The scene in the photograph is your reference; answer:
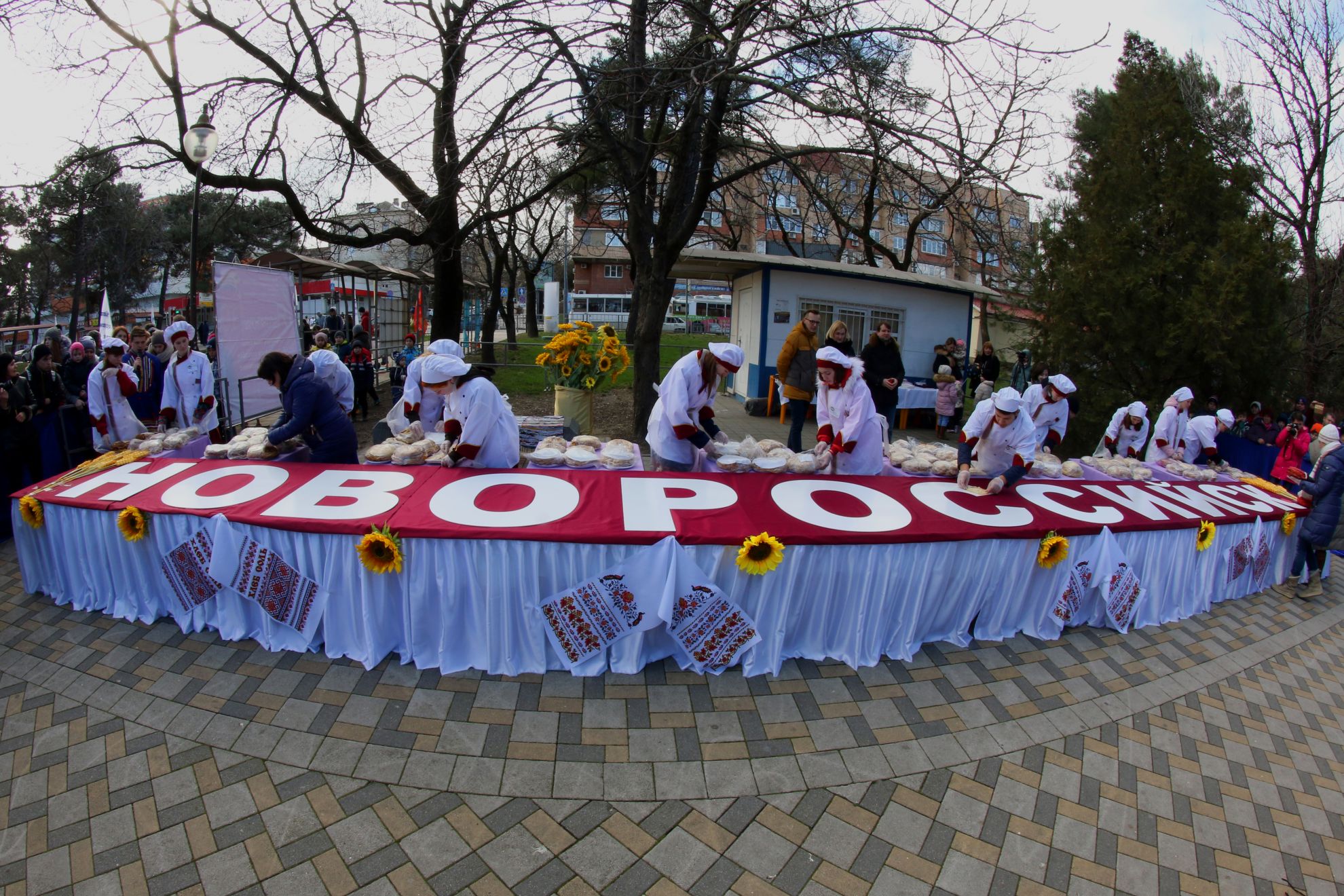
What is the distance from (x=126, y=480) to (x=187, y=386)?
2.62m

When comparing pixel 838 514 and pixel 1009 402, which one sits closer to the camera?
pixel 838 514

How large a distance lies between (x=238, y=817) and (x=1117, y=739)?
403 cm

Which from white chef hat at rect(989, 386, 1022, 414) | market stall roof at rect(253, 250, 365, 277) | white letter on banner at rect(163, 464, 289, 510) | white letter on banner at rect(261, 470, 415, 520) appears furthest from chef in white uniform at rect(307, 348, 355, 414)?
market stall roof at rect(253, 250, 365, 277)

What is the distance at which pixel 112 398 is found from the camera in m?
6.24

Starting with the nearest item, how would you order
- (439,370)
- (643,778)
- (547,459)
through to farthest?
1. (643,778)
2. (439,370)
3. (547,459)

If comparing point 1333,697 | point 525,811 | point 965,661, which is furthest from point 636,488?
point 1333,697

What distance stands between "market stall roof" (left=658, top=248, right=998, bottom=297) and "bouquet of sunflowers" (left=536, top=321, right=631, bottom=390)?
4.28 m

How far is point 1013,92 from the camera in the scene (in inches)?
217

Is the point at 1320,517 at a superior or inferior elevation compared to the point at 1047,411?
inferior

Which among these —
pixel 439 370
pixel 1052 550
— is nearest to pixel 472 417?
pixel 439 370

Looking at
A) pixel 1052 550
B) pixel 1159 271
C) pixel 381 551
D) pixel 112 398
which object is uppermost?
pixel 1159 271

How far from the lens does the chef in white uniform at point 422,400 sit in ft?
20.2

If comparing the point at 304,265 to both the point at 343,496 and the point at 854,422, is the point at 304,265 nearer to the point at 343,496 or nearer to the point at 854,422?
the point at 343,496

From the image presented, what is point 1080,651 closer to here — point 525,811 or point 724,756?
point 724,756
